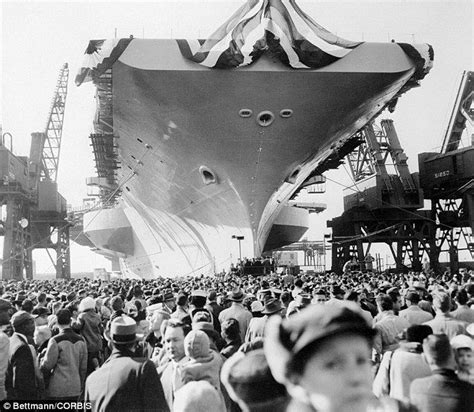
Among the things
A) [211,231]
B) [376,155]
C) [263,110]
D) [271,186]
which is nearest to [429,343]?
[263,110]

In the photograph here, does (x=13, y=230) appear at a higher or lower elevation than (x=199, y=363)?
higher

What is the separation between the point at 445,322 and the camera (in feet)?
13.2

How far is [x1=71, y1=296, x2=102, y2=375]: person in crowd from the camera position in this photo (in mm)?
5246

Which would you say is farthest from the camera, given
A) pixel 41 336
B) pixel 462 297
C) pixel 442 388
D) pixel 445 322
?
pixel 462 297

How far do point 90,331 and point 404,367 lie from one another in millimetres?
3518

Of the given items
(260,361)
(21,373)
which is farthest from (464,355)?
(21,373)

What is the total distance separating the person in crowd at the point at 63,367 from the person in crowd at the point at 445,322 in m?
2.77

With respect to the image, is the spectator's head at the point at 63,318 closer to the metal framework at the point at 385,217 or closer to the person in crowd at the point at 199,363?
the person in crowd at the point at 199,363

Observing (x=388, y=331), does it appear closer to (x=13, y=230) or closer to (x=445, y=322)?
(x=445, y=322)

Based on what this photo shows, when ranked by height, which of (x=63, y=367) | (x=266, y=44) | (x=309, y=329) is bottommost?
(x=63, y=367)

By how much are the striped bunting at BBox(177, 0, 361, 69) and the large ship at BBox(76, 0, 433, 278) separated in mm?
29

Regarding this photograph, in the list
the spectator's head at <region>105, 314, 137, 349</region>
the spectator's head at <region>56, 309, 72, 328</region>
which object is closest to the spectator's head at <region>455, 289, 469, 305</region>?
the spectator's head at <region>105, 314, 137, 349</region>

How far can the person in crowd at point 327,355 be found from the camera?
1349mm

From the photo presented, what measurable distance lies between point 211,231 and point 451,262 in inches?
561
